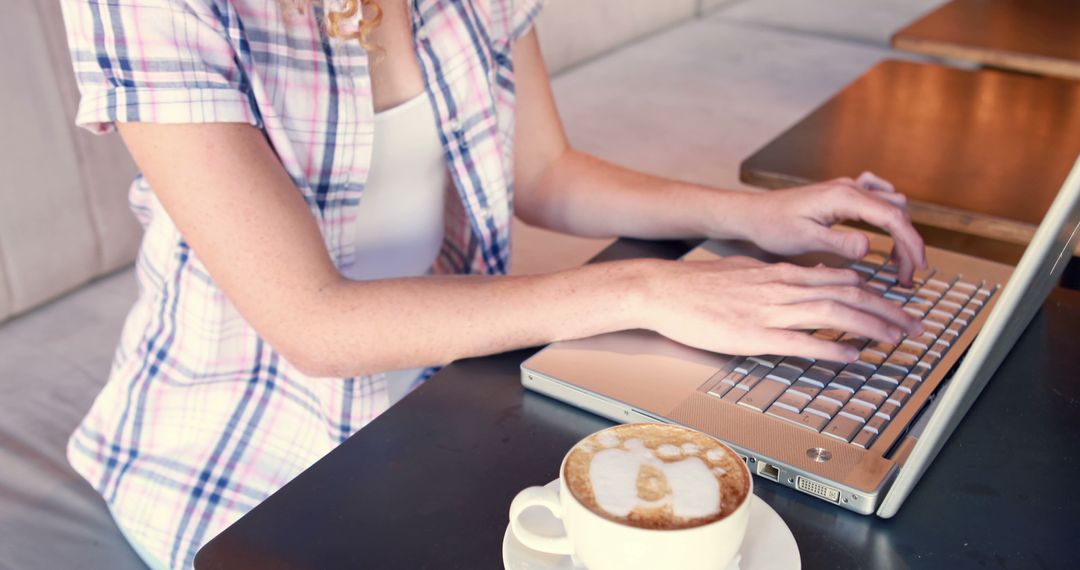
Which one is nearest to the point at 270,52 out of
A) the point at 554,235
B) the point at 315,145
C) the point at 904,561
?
the point at 315,145

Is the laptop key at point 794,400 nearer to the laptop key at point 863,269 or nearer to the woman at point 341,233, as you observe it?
the woman at point 341,233

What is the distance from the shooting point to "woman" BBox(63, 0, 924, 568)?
2.59ft

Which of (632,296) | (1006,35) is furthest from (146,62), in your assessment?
(1006,35)

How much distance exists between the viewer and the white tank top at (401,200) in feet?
3.26

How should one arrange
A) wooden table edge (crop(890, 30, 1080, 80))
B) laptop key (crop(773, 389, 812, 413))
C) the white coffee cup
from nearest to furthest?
the white coffee cup < laptop key (crop(773, 389, 812, 413)) < wooden table edge (crop(890, 30, 1080, 80))

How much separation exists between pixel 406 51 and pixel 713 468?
603 mm

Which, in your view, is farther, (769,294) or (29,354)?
(29,354)

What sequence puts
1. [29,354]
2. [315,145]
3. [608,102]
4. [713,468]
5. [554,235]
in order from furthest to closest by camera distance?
[608,102] → [554,235] → [29,354] → [315,145] → [713,468]

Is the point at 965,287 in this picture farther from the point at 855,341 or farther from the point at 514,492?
the point at 514,492

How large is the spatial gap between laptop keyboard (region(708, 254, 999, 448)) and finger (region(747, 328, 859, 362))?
0.01 m

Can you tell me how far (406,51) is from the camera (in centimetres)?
99

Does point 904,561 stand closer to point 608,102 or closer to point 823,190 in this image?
point 823,190

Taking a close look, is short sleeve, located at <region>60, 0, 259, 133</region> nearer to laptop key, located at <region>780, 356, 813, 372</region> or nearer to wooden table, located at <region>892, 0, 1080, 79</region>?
laptop key, located at <region>780, 356, 813, 372</region>

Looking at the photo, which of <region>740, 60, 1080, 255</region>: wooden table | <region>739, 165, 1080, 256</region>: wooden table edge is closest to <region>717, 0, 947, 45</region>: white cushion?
<region>740, 60, 1080, 255</region>: wooden table
